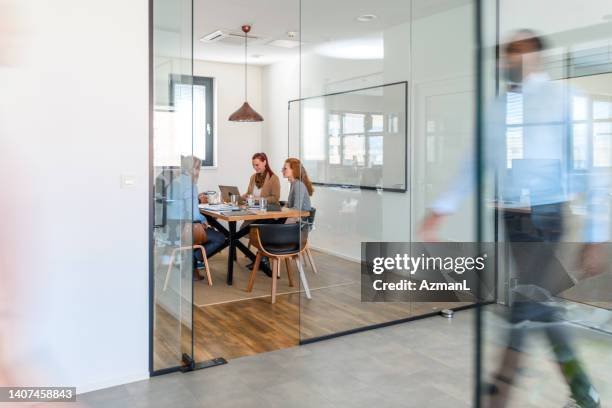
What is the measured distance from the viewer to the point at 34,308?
263cm

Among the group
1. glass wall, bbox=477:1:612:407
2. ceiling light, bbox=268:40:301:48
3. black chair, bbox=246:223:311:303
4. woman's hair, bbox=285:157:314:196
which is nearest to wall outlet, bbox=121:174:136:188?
woman's hair, bbox=285:157:314:196

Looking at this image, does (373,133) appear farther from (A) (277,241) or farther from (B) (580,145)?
(B) (580,145)

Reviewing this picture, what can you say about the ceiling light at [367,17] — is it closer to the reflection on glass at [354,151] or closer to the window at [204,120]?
the reflection on glass at [354,151]

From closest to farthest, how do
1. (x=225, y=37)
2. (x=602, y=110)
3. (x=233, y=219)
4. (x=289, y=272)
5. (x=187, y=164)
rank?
(x=602, y=110) < (x=187, y=164) < (x=233, y=219) < (x=289, y=272) < (x=225, y=37)

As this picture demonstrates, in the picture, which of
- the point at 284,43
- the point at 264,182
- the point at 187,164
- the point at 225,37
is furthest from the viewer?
the point at 284,43

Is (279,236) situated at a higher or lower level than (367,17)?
lower

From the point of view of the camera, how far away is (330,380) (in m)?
3.02

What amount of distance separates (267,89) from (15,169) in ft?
18.8

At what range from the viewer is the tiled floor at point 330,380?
108 inches

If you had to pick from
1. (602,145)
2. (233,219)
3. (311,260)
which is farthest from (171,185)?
(602,145)

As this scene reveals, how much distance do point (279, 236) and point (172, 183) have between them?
1584 millimetres

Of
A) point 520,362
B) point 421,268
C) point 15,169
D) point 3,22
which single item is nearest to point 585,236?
point 520,362

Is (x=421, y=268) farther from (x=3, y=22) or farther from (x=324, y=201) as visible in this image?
(x=3, y=22)

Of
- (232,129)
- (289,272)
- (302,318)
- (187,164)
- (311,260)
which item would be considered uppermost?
(232,129)
